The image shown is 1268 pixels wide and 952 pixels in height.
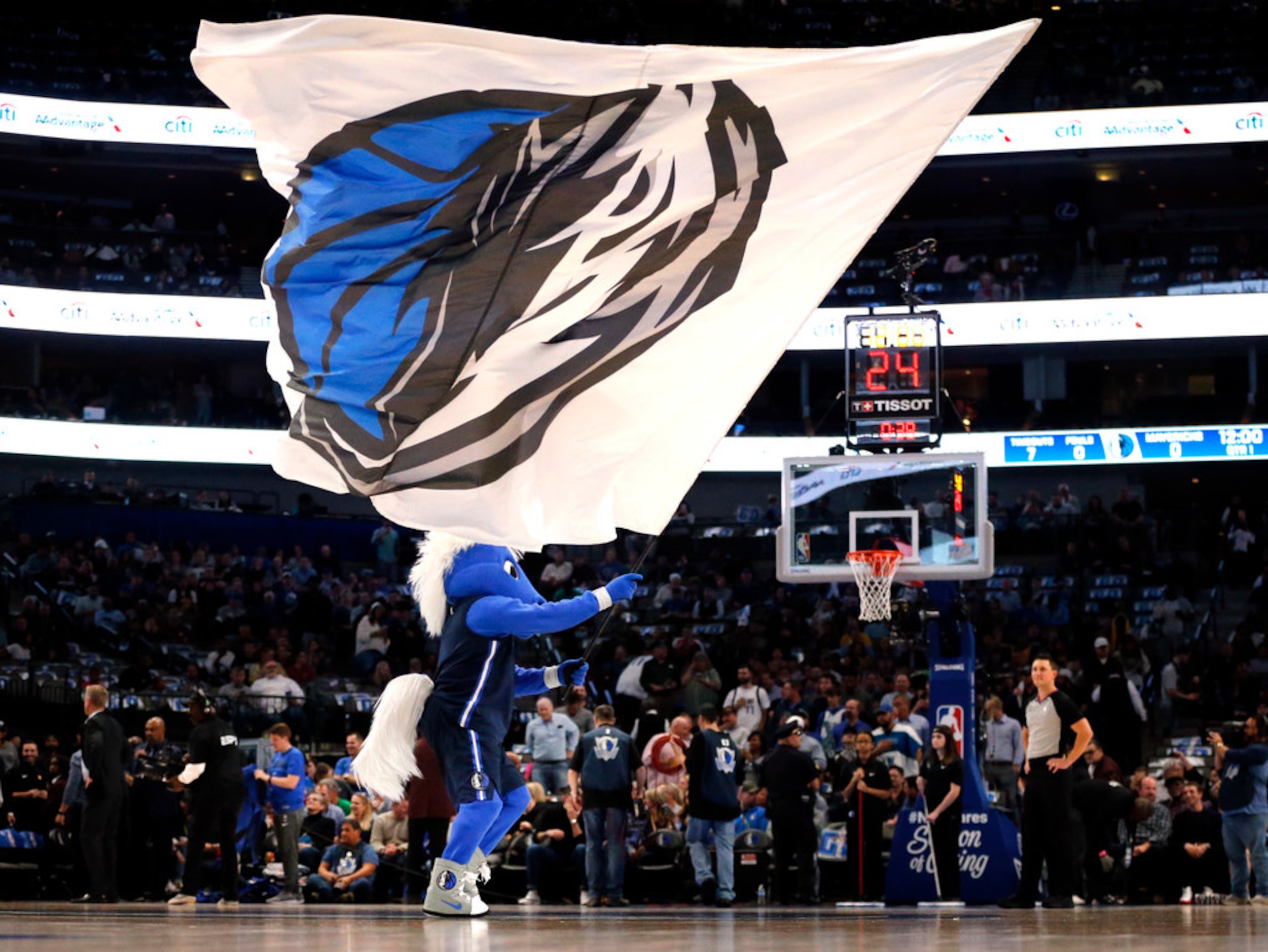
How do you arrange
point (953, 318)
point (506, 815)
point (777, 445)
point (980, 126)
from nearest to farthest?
point (506, 815)
point (953, 318)
point (980, 126)
point (777, 445)

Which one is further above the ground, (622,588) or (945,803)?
(622,588)

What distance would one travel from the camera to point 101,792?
48.1ft

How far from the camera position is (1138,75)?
36.0 m

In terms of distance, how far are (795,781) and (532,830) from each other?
7.95ft

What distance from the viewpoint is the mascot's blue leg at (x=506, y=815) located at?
888 centimetres

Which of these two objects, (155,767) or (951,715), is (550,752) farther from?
(951,715)

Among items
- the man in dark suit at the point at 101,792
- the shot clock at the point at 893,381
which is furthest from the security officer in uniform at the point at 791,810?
the man in dark suit at the point at 101,792

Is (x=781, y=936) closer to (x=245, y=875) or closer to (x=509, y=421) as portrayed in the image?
Result: (x=509, y=421)

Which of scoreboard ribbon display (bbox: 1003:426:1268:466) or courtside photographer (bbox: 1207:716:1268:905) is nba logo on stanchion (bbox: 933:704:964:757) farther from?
scoreboard ribbon display (bbox: 1003:426:1268:466)

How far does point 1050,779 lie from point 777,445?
2238cm

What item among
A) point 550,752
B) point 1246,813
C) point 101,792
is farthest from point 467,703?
point 1246,813

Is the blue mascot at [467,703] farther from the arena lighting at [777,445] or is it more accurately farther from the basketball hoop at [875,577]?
the arena lighting at [777,445]

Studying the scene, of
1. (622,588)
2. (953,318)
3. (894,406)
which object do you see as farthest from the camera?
(953,318)

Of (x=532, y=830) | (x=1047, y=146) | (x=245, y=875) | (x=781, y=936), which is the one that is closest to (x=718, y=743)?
(x=532, y=830)
